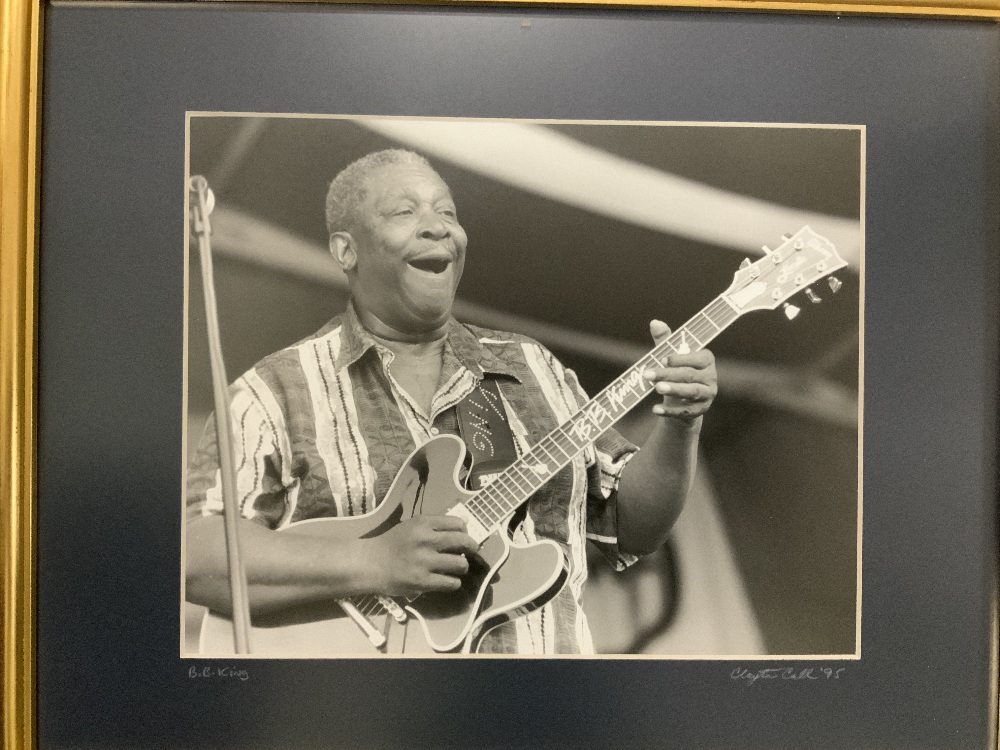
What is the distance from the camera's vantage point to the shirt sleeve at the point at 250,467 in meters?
1.03

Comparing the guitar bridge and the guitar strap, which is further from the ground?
the guitar strap

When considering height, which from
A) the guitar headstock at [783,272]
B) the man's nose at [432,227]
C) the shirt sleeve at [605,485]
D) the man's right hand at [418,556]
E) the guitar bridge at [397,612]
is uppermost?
the man's nose at [432,227]

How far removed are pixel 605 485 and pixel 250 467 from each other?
47cm

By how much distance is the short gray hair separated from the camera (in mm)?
1054

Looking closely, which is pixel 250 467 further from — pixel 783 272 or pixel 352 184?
pixel 783 272

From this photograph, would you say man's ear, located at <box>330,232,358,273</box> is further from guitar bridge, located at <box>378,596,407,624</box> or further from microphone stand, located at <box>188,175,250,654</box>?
guitar bridge, located at <box>378,596,407,624</box>

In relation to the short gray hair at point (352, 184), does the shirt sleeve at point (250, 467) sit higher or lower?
lower

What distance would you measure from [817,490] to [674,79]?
59 centimetres

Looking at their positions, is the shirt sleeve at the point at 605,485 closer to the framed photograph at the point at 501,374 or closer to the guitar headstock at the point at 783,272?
the framed photograph at the point at 501,374

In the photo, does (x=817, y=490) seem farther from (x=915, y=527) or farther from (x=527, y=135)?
(x=527, y=135)

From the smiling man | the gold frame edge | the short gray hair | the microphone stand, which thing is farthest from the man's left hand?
the gold frame edge

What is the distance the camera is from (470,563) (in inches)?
40.9
